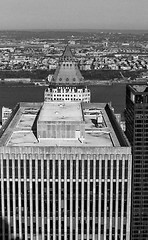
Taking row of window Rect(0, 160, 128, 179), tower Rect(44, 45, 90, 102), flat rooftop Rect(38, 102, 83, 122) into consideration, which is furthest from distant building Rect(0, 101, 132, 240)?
tower Rect(44, 45, 90, 102)

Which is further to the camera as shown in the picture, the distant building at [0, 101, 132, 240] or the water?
the water

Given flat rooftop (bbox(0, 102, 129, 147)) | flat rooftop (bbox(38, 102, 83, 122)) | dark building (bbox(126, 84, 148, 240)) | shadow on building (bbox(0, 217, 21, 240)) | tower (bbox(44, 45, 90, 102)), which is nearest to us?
shadow on building (bbox(0, 217, 21, 240))

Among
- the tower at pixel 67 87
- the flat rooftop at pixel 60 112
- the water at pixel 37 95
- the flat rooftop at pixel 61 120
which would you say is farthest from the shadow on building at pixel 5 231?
the water at pixel 37 95

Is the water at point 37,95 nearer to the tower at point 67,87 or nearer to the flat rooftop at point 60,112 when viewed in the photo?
the tower at point 67,87

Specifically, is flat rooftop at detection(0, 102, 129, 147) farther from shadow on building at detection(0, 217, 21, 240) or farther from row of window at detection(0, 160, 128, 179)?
Result: shadow on building at detection(0, 217, 21, 240)

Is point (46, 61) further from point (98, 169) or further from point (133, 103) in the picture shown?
point (98, 169)

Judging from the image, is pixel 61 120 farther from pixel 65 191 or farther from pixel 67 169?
pixel 65 191
